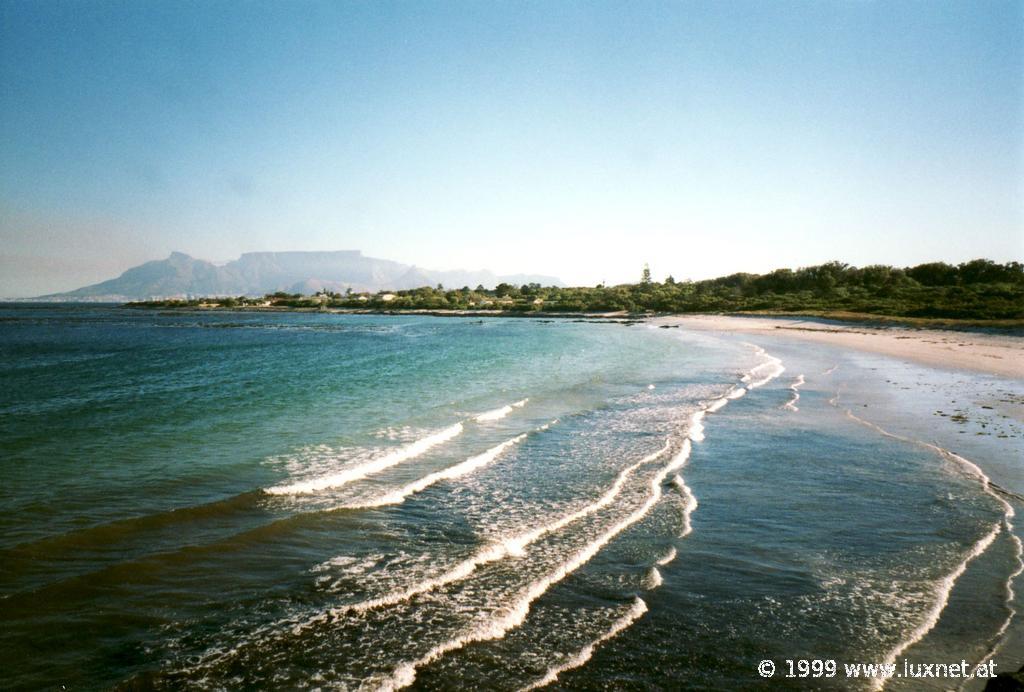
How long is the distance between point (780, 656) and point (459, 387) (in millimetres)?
20285

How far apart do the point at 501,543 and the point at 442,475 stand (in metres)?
3.89

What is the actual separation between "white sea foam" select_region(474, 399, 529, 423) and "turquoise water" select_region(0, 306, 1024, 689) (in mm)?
206

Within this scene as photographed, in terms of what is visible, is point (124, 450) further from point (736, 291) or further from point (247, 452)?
point (736, 291)

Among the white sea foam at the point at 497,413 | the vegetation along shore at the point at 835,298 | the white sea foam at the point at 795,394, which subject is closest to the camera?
the white sea foam at the point at 497,413

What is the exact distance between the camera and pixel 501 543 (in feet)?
27.6

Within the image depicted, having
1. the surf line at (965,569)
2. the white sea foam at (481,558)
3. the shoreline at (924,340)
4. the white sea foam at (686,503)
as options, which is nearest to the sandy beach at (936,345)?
the shoreline at (924,340)

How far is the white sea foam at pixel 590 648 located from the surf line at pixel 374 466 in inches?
275

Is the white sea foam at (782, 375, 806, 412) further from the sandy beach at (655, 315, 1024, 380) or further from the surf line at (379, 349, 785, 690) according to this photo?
the sandy beach at (655, 315, 1024, 380)

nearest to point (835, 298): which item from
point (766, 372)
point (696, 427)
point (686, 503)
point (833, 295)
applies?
point (833, 295)

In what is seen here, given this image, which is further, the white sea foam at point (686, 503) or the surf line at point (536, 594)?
the white sea foam at point (686, 503)

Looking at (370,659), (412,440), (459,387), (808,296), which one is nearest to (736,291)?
(808,296)

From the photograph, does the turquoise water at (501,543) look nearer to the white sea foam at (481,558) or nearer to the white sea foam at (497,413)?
the white sea foam at (481,558)

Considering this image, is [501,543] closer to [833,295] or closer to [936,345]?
[936,345]

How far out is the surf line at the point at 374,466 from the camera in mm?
10977
